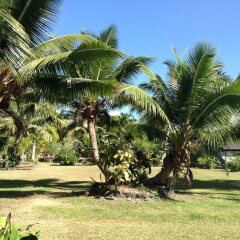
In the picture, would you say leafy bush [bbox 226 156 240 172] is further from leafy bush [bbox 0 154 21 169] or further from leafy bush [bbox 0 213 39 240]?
leafy bush [bbox 0 213 39 240]

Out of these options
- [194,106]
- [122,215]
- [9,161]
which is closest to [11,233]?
[122,215]

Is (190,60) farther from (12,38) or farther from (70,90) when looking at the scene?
(12,38)

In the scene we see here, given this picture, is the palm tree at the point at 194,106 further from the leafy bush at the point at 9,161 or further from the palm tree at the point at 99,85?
the leafy bush at the point at 9,161

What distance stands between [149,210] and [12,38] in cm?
577

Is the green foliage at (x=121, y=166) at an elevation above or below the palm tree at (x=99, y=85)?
below

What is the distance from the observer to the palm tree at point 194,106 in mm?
13984

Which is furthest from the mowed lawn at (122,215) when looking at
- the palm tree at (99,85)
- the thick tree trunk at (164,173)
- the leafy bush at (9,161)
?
the leafy bush at (9,161)

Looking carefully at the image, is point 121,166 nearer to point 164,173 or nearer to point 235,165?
point 164,173

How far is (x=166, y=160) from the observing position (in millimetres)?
15953

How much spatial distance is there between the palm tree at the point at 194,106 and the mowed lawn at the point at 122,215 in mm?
1829

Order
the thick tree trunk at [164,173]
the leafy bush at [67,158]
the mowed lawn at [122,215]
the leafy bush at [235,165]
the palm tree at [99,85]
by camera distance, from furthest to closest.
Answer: the leafy bush at [67,158]
the leafy bush at [235,165]
the thick tree trunk at [164,173]
the palm tree at [99,85]
the mowed lawn at [122,215]

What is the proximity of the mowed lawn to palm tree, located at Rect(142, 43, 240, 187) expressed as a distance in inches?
72.0

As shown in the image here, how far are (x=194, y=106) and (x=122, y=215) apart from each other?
526cm

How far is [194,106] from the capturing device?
1446 centimetres
